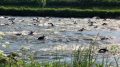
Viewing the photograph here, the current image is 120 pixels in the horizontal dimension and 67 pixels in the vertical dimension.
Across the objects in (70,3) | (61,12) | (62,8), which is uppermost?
(61,12)

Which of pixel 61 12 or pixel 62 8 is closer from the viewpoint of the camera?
pixel 61 12

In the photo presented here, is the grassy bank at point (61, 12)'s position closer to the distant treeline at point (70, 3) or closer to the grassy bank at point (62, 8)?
the grassy bank at point (62, 8)

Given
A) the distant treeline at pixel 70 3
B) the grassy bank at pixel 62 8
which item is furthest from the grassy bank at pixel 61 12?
the distant treeline at pixel 70 3

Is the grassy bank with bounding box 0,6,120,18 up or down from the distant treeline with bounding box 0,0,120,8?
up

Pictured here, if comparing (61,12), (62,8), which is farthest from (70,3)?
(61,12)

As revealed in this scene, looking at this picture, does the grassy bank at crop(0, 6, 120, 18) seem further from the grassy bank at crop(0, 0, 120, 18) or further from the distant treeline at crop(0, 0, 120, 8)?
the distant treeline at crop(0, 0, 120, 8)

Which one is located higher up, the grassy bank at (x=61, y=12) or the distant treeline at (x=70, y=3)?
the grassy bank at (x=61, y=12)

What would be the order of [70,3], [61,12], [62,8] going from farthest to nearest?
1. [70,3]
2. [62,8]
3. [61,12]

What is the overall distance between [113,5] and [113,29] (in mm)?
30479

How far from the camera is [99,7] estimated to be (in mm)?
71875

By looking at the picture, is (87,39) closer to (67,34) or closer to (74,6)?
(67,34)

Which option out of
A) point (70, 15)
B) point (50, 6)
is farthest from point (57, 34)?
point (50, 6)

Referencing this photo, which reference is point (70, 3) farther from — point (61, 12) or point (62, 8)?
Answer: point (61, 12)

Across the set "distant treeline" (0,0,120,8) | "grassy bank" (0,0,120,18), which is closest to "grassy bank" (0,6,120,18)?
"grassy bank" (0,0,120,18)
